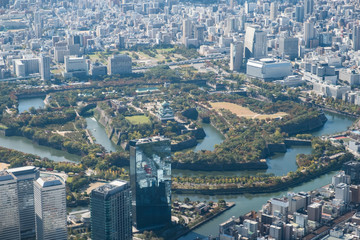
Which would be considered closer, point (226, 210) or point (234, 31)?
point (226, 210)

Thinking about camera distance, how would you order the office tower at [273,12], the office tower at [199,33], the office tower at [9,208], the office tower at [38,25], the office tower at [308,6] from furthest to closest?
the office tower at [273,12]
the office tower at [308,6]
the office tower at [38,25]
the office tower at [199,33]
the office tower at [9,208]

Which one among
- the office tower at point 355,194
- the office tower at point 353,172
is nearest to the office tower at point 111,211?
the office tower at point 355,194

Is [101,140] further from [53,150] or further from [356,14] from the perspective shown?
[356,14]

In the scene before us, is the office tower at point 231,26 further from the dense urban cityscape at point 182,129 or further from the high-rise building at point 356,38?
the high-rise building at point 356,38

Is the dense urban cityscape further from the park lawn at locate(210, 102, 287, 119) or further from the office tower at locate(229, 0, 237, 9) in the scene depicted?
the office tower at locate(229, 0, 237, 9)

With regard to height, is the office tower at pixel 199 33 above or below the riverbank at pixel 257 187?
above

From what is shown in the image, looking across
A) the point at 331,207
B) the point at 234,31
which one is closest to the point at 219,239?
the point at 331,207
